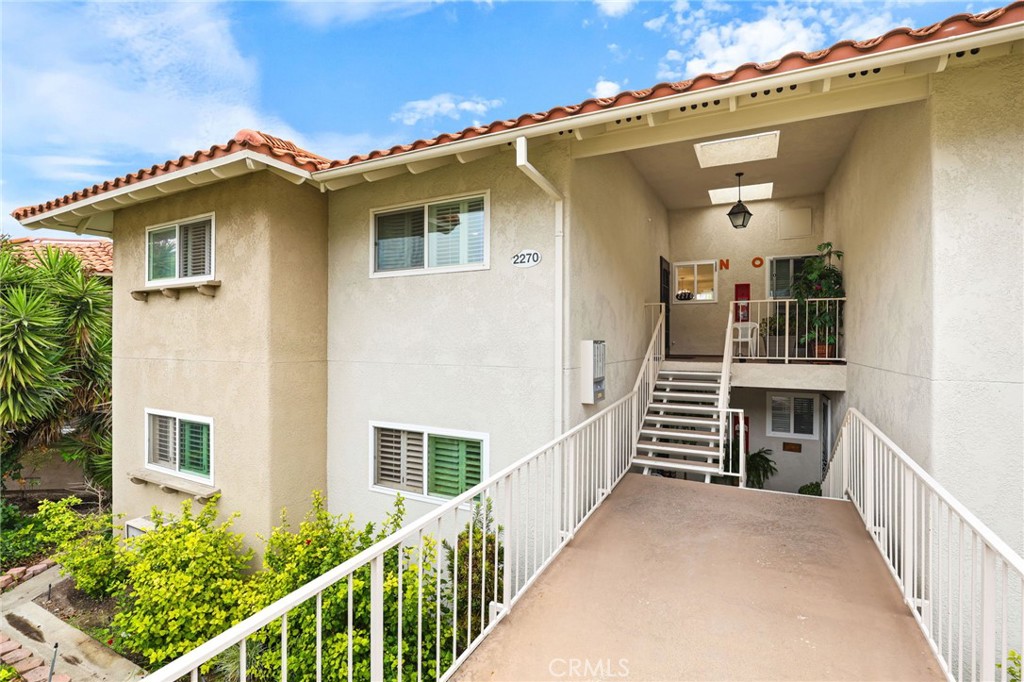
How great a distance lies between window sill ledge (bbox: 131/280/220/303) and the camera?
21.1 feet

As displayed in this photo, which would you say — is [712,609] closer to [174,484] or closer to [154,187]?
[174,484]

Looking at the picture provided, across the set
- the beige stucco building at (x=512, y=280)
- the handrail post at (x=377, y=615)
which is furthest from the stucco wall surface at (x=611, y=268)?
the handrail post at (x=377, y=615)

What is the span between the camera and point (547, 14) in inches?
395

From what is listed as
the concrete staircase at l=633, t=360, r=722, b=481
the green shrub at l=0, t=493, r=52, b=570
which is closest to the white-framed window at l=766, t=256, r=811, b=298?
the concrete staircase at l=633, t=360, r=722, b=481

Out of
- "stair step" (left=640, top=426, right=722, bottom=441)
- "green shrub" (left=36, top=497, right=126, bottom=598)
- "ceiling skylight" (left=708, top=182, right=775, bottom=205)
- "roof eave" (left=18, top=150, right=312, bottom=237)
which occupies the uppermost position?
"ceiling skylight" (left=708, top=182, right=775, bottom=205)

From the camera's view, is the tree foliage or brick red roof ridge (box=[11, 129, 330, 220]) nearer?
brick red roof ridge (box=[11, 129, 330, 220])

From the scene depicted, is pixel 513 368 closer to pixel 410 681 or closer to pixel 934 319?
pixel 410 681

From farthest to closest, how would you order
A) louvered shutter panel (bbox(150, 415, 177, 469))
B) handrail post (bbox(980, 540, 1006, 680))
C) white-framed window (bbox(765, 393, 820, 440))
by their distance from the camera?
white-framed window (bbox(765, 393, 820, 440)) < louvered shutter panel (bbox(150, 415, 177, 469)) < handrail post (bbox(980, 540, 1006, 680))

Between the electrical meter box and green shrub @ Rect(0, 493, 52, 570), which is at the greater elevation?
the electrical meter box

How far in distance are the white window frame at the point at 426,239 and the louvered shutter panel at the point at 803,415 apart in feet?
26.5

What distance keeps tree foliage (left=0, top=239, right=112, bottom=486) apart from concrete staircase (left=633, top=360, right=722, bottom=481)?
1030 centimetres

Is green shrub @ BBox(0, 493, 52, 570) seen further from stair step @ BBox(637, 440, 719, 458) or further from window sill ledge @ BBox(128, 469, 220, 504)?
stair step @ BBox(637, 440, 719, 458)

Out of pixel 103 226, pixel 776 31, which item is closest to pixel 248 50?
pixel 103 226

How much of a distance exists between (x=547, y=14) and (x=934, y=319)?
31.5 feet
